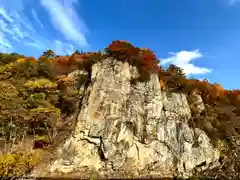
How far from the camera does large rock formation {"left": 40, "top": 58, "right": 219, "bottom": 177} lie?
2130 cm

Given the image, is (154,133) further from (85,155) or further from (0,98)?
(0,98)

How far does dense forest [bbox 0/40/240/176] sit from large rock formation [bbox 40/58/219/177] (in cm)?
151

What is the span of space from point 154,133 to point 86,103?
7.69 metres

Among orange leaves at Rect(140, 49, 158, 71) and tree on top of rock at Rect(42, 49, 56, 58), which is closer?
orange leaves at Rect(140, 49, 158, 71)

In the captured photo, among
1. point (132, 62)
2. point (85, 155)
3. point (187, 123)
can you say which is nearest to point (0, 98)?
point (85, 155)

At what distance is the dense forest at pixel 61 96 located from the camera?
2195 centimetres

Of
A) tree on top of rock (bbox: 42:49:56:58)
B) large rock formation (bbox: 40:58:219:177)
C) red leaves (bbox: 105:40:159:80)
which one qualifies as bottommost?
large rock formation (bbox: 40:58:219:177)

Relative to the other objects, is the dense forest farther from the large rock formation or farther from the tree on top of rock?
the tree on top of rock

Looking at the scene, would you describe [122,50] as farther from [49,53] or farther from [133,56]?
[49,53]

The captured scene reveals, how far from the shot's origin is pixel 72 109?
25766 millimetres

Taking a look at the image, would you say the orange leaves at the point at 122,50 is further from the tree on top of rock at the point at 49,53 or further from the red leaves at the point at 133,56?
the tree on top of rock at the point at 49,53

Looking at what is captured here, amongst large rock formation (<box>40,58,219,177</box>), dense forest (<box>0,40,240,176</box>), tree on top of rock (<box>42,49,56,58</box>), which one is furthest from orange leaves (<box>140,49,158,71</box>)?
tree on top of rock (<box>42,49,56,58</box>)

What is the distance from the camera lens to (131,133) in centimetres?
2312

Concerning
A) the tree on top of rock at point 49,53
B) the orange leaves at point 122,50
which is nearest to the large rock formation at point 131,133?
the orange leaves at point 122,50
